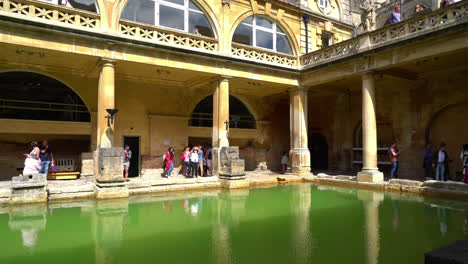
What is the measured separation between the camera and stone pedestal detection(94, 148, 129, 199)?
989 cm

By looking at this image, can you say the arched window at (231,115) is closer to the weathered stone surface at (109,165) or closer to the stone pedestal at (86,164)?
the stone pedestal at (86,164)

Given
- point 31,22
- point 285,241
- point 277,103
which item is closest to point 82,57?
point 31,22

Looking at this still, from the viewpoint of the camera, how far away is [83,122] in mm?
14047

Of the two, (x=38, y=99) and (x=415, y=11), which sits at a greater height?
(x=415, y=11)

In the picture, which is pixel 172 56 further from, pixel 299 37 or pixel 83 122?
pixel 299 37

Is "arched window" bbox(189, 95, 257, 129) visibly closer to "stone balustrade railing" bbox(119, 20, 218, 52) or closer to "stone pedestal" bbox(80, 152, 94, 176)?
"stone balustrade railing" bbox(119, 20, 218, 52)

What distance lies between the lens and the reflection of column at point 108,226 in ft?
16.1

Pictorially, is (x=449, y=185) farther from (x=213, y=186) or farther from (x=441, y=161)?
(x=213, y=186)

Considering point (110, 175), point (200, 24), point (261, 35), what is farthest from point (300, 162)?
point (110, 175)

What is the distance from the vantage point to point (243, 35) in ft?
49.1

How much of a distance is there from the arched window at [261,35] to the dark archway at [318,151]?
691cm

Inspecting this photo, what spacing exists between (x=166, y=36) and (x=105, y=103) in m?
3.56

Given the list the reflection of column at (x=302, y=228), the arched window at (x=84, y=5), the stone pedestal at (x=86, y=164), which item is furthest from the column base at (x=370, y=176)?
the arched window at (x=84, y=5)

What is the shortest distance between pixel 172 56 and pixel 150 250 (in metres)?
8.85
